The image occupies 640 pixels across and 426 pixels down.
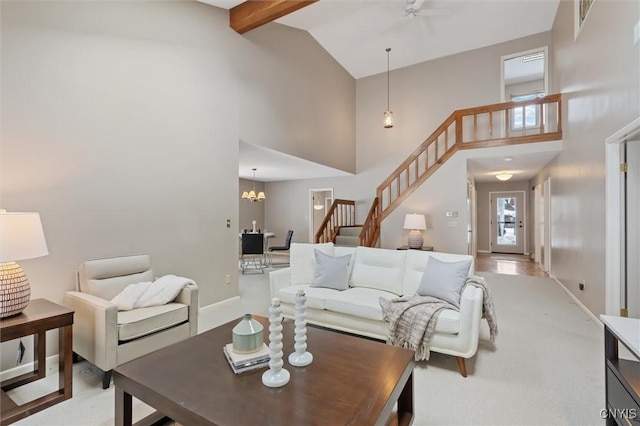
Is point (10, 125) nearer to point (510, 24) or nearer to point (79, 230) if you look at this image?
point (79, 230)

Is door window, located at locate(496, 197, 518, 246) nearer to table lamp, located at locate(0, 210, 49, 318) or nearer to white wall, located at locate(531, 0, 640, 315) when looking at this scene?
white wall, located at locate(531, 0, 640, 315)

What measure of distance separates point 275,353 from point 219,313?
8.65 ft

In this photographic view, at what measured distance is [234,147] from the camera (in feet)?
13.4

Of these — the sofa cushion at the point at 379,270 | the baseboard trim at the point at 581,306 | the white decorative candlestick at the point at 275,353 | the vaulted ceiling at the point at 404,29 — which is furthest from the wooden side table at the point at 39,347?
the baseboard trim at the point at 581,306

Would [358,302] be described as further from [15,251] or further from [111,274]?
[15,251]

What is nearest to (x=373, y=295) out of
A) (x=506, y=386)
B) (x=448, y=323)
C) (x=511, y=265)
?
(x=448, y=323)

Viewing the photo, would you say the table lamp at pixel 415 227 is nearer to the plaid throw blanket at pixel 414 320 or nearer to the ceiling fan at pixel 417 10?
the plaid throw blanket at pixel 414 320

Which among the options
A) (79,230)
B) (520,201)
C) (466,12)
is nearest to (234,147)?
(79,230)

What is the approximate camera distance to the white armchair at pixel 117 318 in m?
2.10

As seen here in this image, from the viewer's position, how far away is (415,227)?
18.8 ft

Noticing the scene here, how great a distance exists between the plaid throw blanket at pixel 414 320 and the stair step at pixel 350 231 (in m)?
4.40

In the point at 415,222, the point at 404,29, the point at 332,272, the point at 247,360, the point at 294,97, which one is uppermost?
the point at 404,29

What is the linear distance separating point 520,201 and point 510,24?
17.0 ft

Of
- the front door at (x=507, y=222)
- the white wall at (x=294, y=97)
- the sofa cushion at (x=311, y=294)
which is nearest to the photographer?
the sofa cushion at (x=311, y=294)
